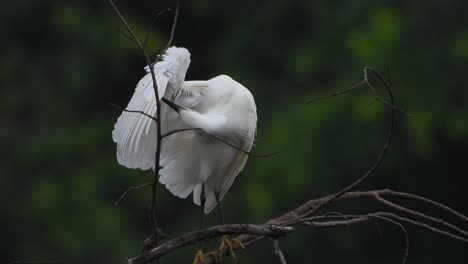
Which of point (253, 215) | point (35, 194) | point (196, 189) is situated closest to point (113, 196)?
point (35, 194)

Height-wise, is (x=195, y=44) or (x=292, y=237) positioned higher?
→ (x=195, y=44)

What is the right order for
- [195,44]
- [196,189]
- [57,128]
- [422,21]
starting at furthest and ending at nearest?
1. [195,44]
2. [57,128]
3. [422,21]
4. [196,189]

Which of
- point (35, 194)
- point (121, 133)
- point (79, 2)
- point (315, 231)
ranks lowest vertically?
point (315, 231)

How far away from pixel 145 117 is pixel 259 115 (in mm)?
7473

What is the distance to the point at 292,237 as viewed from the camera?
10469 millimetres

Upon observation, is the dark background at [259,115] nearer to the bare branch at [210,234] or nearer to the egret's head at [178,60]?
the egret's head at [178,60]

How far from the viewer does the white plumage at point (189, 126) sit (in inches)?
173

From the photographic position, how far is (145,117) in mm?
4312

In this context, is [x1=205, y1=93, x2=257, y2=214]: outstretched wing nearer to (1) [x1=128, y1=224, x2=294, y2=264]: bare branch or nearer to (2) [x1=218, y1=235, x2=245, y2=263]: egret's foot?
(2) [x1=218, y1=235, x2=245, y2=263]: egret's foot

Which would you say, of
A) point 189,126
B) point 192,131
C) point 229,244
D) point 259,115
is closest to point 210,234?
point 229,244

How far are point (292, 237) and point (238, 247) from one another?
243 inches

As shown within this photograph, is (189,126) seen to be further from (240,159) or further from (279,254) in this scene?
(279,254)

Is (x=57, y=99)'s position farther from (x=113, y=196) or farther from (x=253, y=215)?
(x=253, y=215)

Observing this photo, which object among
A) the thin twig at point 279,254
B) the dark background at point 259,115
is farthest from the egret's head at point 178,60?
the dark background at point 259,115
